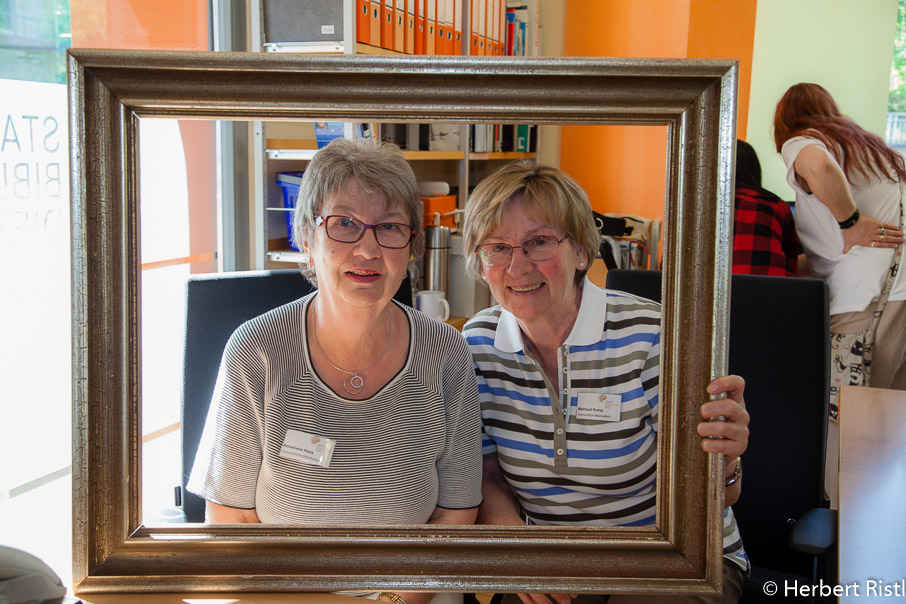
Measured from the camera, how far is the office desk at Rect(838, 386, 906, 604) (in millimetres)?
964

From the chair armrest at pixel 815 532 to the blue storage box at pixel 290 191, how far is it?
104cm

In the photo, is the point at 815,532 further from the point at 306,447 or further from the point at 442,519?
the point at 306,447

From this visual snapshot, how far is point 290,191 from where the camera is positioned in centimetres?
94

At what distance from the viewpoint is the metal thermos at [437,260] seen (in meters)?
0.92

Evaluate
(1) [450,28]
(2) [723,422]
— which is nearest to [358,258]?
(2) [723,422]

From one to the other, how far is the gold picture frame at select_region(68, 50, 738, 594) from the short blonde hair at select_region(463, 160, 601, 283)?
0.07 meters

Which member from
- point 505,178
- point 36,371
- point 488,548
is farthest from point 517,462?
point 36,371

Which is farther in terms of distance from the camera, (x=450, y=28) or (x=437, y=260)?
(x=450, y=28)

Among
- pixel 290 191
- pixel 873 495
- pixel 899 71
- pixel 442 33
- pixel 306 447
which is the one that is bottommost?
pixel 873 495

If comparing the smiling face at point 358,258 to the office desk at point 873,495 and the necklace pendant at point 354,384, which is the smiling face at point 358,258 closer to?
the necklace pendant at point 354,384

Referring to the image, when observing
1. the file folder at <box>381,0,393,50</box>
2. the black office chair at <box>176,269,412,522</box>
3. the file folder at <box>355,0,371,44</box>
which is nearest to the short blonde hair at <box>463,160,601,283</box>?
the black office chair at <box>176,269,412,522</box>

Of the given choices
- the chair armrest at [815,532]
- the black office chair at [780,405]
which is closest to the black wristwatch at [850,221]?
the black office chair at [780,405]

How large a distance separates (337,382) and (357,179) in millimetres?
259

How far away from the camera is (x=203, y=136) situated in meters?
1.09
